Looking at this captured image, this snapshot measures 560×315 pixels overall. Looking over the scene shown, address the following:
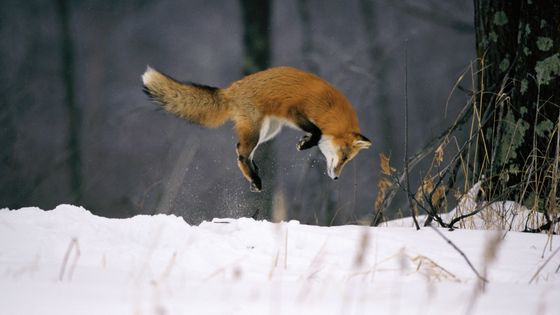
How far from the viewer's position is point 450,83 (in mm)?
11266

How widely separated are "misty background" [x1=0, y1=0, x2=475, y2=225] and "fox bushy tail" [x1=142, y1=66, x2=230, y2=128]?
12.1 ft

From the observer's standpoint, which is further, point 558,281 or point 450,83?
point 450,83

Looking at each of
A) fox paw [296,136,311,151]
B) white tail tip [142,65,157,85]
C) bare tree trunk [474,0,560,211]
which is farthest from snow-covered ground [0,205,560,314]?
white tail tip [142,65,157,85]

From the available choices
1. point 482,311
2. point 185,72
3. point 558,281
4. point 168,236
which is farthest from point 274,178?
point 482,311

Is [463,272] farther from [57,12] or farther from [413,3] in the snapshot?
[57,12]

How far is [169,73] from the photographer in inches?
412

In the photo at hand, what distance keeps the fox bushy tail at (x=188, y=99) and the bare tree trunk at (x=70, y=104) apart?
4.37 metres

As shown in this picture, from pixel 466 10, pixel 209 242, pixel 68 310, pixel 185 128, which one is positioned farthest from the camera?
pixel 466 10

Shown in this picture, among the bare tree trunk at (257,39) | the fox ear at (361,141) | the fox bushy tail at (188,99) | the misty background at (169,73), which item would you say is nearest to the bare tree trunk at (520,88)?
the fox ear at (361,141)

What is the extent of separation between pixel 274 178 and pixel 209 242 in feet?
19.6

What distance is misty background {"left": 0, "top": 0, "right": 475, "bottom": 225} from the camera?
32.4 feet

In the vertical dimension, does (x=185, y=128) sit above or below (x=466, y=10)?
below

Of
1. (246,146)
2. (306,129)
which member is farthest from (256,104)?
(306,129)

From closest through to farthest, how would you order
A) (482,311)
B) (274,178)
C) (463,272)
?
(482,311)
(463,272)
(274,178)
